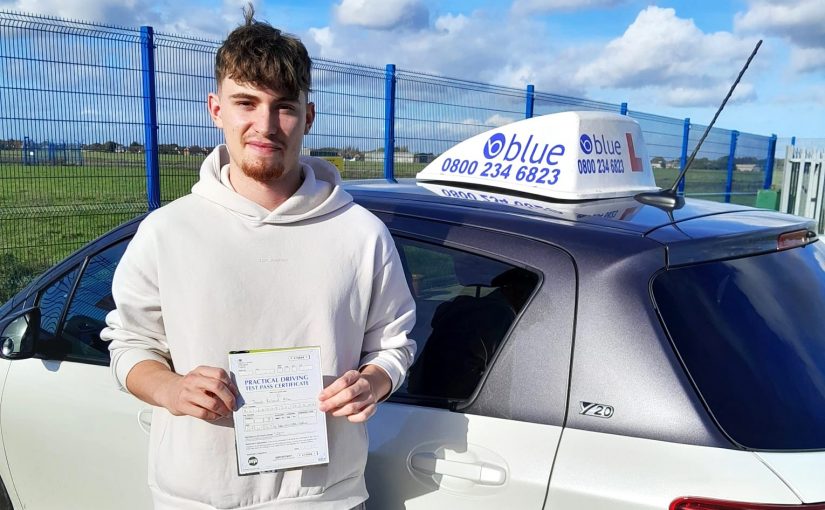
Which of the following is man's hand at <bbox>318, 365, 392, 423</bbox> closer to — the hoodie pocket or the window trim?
the hoodie pocket

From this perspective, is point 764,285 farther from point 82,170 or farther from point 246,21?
point 82,170

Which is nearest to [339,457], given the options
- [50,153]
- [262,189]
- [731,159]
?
[262,189]

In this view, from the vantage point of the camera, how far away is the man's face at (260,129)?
1.61 metres

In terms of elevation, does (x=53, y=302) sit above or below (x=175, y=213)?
below

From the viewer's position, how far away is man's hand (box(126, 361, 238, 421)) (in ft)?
4.66

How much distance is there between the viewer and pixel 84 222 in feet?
19.5

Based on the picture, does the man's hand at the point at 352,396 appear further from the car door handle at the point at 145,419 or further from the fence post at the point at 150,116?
the fence post at the point at 150,116

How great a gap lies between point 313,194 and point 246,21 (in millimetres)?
458

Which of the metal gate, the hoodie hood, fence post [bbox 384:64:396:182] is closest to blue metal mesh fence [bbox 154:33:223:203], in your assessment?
fence post [bbox 384:64:396:182]

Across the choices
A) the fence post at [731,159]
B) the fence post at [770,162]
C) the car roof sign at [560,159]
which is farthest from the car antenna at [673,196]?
the fence post at [770,162]

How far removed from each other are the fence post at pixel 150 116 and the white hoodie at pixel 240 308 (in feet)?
16.1

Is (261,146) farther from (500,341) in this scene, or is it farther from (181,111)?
(181,111)

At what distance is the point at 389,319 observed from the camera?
171cm

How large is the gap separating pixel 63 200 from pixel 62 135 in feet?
1.70
